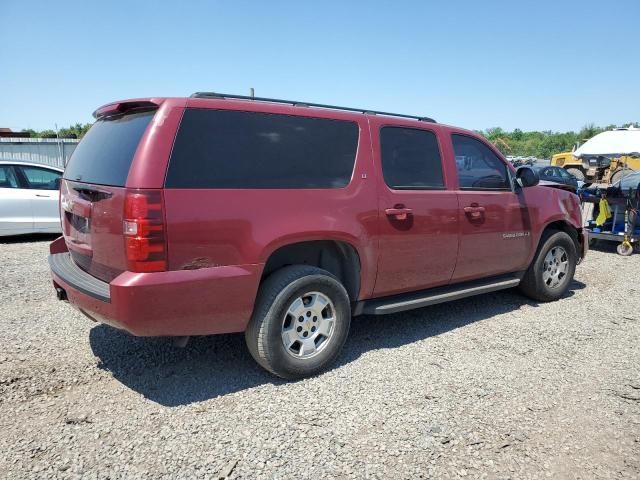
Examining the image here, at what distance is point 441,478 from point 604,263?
7.13 m

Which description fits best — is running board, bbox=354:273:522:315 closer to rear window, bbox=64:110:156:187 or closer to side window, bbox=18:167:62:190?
rear window, bbox=64:110:156:187

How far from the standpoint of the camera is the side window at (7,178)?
8656 mm

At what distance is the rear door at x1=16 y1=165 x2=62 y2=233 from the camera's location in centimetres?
880

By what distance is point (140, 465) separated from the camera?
258 cm

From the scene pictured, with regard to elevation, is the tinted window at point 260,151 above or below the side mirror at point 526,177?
above

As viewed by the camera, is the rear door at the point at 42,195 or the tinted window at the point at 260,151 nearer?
the tinted window at the point at 260,151

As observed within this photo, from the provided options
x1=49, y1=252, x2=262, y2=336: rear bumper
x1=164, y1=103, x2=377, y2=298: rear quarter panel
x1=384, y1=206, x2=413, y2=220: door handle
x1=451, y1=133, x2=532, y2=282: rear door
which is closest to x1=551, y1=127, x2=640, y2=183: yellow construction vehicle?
x1=451, y1=133, x2=532, y2=282: rear door

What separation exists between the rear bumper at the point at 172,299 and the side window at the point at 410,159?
1512 millimetres

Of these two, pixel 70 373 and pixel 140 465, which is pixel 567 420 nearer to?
pixel 140 465

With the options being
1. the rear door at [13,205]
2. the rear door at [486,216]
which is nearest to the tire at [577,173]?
the rear door at [486,216]

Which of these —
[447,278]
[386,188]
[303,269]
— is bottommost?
[447,278]

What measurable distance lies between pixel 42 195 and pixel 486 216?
7880mm

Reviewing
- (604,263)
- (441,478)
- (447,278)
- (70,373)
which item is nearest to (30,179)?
(70,373)

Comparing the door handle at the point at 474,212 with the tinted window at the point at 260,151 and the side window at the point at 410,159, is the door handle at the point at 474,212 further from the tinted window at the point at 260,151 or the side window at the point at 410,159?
the tinted window at the point at 260,151
